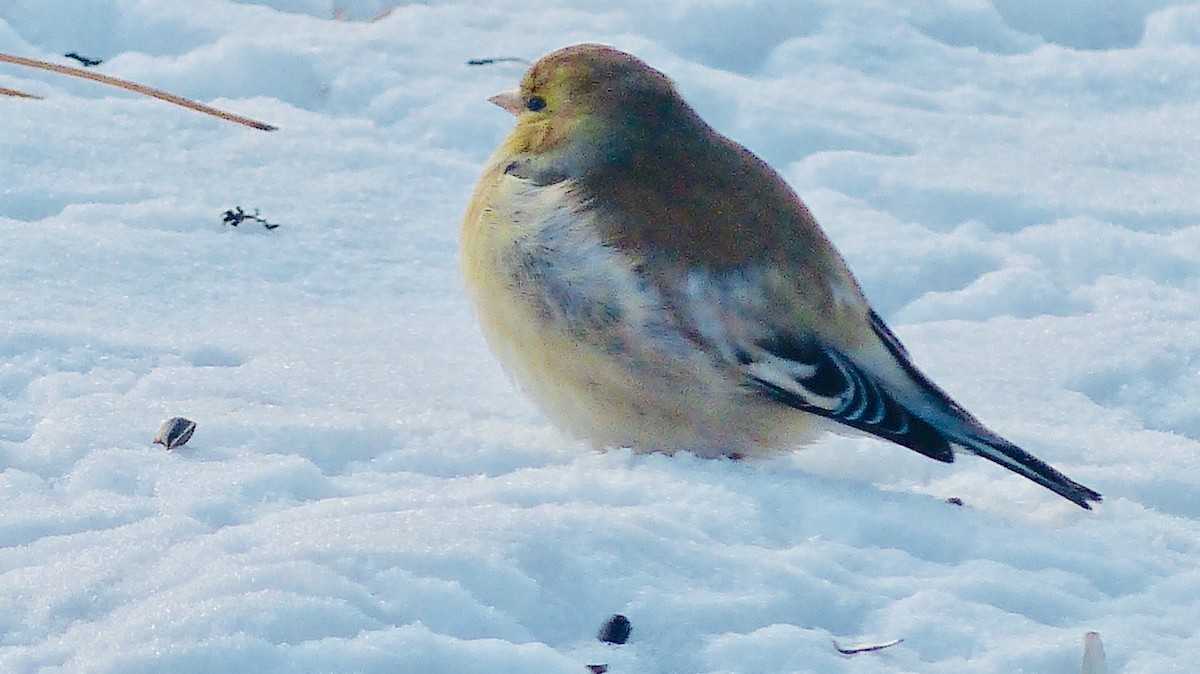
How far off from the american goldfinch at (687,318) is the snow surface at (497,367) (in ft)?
0.37

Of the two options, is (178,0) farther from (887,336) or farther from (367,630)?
(367,630)

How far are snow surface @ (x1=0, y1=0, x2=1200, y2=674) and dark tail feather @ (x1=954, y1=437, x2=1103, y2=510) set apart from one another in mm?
60

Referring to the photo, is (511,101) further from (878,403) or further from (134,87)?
(134,87)

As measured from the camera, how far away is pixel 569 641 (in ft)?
7.25

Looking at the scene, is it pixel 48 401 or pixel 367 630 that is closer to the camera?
pixel 367 630

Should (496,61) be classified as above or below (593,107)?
above

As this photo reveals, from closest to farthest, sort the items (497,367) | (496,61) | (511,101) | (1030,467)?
1. (1030,467)
2. (511,101)
3. (497,367)
4. (496,61)

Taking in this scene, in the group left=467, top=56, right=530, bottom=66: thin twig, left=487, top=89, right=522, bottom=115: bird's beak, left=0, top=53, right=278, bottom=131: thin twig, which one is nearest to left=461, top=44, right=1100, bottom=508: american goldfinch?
left=487, top=89, right=522, bottom=115: bird's beak

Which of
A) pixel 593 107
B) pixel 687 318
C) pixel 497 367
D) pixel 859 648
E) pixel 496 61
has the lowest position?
pixel 859 648

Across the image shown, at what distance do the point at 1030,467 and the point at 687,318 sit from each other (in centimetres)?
66

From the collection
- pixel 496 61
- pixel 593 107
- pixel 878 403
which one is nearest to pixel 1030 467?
pixel 878 403

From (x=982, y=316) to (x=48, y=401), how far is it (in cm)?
223

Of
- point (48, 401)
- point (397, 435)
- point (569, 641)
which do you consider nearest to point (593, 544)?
point (569, 641)

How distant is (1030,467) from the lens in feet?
9.11
